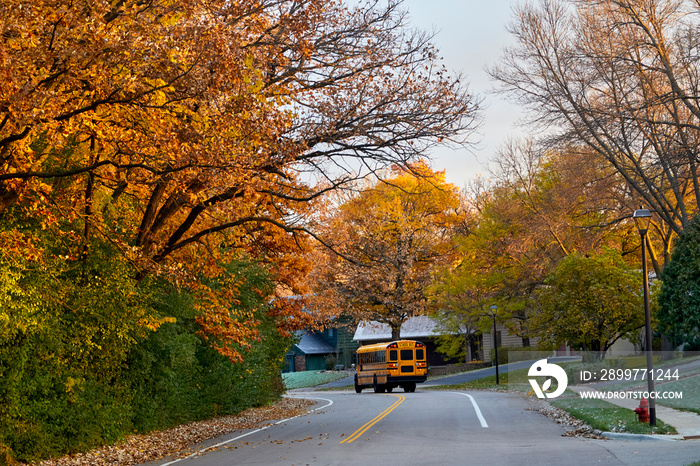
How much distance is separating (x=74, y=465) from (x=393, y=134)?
30.1 feet

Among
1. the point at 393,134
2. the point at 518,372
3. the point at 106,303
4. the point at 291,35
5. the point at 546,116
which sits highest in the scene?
the point at 546,116

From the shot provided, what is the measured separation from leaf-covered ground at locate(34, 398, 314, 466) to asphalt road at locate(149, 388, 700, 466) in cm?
72

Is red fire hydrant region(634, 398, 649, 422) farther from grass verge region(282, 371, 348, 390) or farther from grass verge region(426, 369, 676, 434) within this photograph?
grass verge region(282, 371, 348, 390)

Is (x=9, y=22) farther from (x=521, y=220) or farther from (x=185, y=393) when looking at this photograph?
(x=521, y=220)

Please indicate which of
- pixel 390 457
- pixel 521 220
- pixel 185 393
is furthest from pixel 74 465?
pixel 521 220

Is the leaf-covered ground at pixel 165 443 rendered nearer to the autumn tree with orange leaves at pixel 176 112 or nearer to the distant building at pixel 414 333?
the autumn tree with orange leaves at pixel 176 112

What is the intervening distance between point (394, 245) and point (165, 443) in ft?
111

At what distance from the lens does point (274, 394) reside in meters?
32.8

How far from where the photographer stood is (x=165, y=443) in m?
17.0

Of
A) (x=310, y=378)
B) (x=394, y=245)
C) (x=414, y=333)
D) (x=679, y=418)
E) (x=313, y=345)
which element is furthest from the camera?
(x=313, y=345)

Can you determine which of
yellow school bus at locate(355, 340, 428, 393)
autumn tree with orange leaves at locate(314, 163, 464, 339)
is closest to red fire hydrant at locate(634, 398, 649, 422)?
yellow school bus at locate(355, 340, 428, 393)

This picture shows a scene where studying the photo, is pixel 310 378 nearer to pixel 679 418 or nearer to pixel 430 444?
pixel 679 418

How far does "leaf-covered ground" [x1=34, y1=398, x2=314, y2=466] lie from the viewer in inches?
551

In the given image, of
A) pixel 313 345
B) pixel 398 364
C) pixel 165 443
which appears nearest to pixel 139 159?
pixel 165 443
